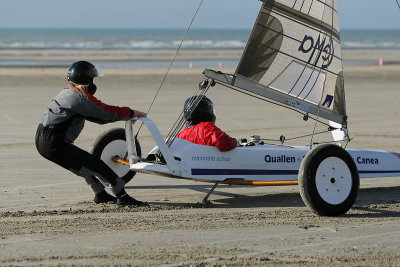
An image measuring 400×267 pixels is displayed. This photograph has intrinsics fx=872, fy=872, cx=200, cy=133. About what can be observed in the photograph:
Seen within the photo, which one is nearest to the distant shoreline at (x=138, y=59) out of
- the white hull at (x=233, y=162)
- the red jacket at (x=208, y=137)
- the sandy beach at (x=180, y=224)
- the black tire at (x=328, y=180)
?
the sandy beach at (x=180, y=224)

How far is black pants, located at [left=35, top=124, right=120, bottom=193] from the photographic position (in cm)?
899

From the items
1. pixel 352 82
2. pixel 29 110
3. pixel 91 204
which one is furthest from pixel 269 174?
pixel 352 82

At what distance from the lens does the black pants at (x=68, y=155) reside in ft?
29.5

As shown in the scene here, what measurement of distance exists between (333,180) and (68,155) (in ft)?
8.94

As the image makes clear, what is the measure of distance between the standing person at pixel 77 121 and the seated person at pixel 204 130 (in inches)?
24.9

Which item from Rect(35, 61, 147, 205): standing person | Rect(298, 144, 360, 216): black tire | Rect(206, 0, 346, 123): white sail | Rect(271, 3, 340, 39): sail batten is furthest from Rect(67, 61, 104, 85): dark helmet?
Rect(298, 144, 360, 216): black tire

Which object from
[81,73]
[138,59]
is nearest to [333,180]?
[81,73]

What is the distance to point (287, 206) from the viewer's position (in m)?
9.27

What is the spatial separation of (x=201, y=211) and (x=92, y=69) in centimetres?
189

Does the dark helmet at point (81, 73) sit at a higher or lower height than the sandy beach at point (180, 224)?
higher

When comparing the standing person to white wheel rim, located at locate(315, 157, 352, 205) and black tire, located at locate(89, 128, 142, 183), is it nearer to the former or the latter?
black tire, located at locate(89, 128, 142, 183)

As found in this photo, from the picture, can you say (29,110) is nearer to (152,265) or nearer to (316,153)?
(316,153)

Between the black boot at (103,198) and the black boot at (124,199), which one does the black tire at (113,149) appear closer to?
the black boot at (103,198)

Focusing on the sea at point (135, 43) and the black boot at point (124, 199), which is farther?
the sea at point (135, 43)
